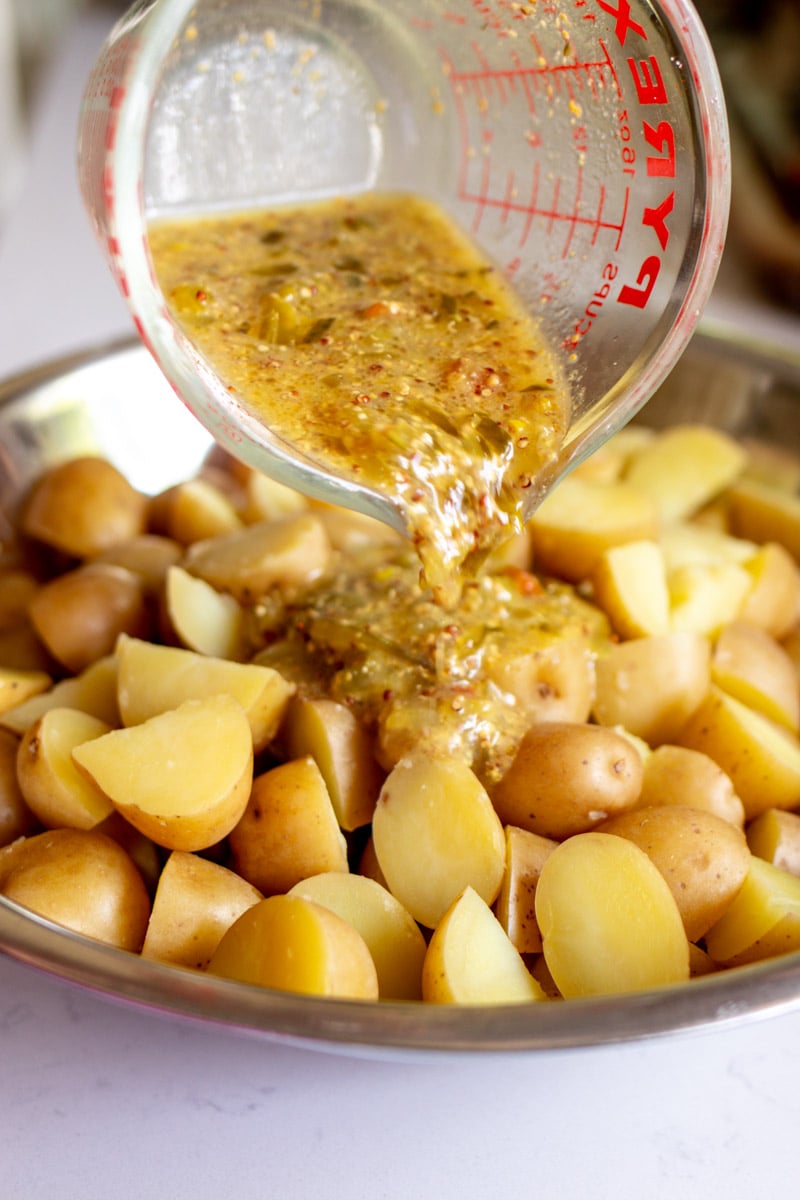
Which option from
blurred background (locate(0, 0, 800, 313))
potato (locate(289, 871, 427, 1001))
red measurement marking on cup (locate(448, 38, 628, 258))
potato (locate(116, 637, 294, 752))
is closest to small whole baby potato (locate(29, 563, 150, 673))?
potato (locate(116, 637, 294, 752))

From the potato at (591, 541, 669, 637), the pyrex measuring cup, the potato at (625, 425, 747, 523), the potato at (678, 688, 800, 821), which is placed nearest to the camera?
the pyrex measuring cup

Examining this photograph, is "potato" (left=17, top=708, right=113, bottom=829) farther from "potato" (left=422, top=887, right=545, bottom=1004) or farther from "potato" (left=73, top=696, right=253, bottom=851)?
"potato" (left=422, top=887, right=545, bottom=1004)

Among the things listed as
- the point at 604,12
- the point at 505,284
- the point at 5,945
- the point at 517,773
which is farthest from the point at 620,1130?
the point at 604,12

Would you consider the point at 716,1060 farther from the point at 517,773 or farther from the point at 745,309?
the point at 745,309

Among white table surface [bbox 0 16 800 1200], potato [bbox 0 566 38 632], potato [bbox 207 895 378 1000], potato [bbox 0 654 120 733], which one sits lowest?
white table surface [bbox 0 16 800 1200]

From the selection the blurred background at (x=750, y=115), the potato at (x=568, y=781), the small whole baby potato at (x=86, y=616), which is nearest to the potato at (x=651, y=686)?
the potato at (x=568, y=781)

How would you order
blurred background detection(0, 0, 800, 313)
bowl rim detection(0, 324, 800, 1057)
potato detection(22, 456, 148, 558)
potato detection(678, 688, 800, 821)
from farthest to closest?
blurred background detection(0, 0, 800, 313) → potato detection(22, 456, 148, 558) → potato detection(678, 688, 800, 821) → bowl rim detection(0, 324, 800, 1057)

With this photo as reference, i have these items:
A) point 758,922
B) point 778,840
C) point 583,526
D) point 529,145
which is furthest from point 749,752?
point 529,145
